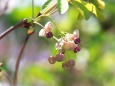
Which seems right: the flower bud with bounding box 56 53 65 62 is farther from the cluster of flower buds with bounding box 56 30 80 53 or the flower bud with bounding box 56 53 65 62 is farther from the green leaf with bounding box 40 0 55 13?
the green leaf with bounding box 40 0 55 13

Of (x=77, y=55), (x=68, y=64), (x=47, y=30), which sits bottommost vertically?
(x=77, y=55)

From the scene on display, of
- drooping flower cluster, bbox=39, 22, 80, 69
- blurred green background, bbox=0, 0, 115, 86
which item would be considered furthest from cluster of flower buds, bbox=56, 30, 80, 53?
blurred green background, bbox=0, 0, 115, 86

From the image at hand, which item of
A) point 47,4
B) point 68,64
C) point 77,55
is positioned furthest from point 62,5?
point 77,55

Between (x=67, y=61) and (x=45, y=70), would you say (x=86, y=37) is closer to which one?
(x=45, y=70)

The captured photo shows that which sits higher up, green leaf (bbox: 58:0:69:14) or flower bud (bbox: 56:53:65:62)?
green leaf (bbox: 58:0:69:14)

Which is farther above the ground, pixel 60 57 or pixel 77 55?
pixel 60 57

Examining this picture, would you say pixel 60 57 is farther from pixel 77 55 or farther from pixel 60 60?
pixel 77 55

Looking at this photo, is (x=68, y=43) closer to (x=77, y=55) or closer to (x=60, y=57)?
(x=60, y=57)

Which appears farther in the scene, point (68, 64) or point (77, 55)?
point (77, 55)
